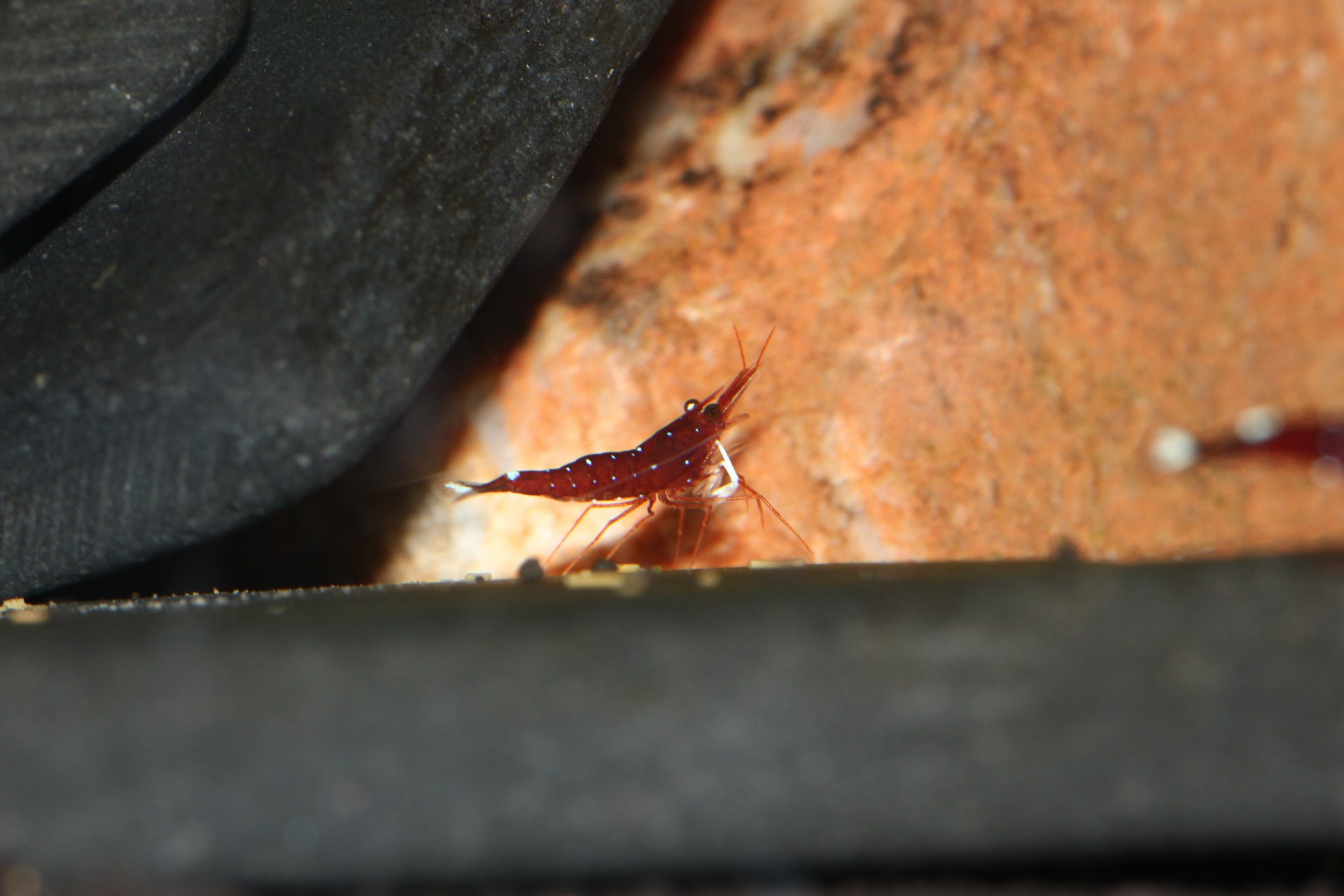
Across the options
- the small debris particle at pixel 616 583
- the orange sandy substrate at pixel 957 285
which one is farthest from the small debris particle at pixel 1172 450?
the small debris particle at pixel 616 583

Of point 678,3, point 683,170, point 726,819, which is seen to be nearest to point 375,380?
point 726,819

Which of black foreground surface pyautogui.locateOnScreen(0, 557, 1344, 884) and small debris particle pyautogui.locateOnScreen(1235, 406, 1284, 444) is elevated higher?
black foreground surface pyautogui.locateOnScreen(0, 557, 1344, 884)

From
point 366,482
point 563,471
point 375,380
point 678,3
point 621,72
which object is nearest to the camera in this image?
point 375,380

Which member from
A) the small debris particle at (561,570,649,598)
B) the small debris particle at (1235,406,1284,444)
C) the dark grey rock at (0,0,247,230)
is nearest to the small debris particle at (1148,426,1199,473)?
the small debris particle at (1235,406,1284,444)

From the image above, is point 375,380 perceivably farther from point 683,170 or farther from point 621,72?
point 683,170

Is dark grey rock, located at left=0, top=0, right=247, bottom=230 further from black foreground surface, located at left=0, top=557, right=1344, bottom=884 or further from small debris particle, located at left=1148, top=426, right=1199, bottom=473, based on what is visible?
small debris particle, located at left=1148, top=426, right=1199, bottom=473
